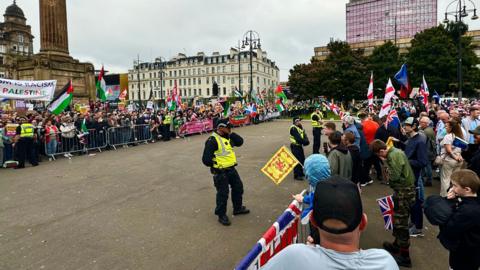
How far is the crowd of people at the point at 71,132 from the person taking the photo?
38.2ft

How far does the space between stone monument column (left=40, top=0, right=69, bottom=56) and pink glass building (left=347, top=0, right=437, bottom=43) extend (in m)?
83.6

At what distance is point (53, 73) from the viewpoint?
22562 mm

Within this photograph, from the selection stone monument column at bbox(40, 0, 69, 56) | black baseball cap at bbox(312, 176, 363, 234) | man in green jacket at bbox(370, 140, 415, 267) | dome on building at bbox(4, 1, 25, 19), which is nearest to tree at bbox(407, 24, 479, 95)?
stone monument column at bbox(40, 0, 69, 56)

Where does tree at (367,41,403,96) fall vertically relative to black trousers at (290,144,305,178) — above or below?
above

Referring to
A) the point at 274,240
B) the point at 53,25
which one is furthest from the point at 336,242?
the point at 53,25

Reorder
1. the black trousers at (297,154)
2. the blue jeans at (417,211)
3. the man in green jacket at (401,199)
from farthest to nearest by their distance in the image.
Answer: the black trousers at (297,154)
the blue jeans at (417,211)
the man in green jacket at (401,199)

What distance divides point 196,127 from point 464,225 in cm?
1967

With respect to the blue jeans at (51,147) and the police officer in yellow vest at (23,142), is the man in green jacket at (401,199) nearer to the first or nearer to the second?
the police officer in yellow vest at (23,142)

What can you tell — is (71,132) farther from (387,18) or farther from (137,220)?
(387,18)

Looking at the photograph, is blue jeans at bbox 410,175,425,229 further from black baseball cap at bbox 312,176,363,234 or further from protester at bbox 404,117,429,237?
black baseball cap at bbox 312,176,363,234

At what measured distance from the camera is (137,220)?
592 cm

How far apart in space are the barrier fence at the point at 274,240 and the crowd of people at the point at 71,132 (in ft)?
37.9

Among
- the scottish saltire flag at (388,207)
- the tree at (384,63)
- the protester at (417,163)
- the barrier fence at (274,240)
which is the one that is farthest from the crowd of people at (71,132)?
the tree at (384,63)

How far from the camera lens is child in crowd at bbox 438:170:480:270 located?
2754 millimetres
